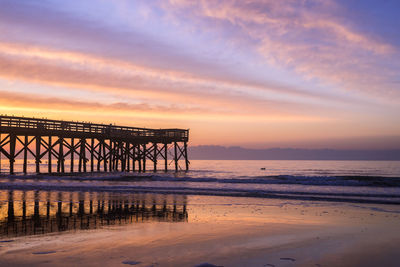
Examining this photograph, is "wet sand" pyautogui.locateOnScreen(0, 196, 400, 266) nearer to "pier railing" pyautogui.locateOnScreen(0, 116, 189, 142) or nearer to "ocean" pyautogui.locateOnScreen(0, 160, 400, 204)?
"ocean" pyautogui.locateOnScreen(0, 160, 400, 204)

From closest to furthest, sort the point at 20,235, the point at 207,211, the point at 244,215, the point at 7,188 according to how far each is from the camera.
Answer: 1. the point at 20,235
2. the point at 244,215
3. the point at 207,211
4. the point at 7,188

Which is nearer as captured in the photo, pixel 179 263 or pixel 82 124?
pixel 179 263

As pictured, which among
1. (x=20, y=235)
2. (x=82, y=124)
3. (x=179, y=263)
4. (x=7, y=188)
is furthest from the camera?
(x=82, y=124)

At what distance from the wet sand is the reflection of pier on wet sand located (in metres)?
0.72

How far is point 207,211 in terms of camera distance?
1290 centimetres

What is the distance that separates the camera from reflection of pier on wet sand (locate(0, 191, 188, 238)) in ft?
31.3

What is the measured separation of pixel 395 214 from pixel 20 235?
11941 mm

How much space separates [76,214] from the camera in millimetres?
11820

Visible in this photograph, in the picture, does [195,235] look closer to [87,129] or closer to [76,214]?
[76,214]

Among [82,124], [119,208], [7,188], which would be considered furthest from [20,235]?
[82,124]

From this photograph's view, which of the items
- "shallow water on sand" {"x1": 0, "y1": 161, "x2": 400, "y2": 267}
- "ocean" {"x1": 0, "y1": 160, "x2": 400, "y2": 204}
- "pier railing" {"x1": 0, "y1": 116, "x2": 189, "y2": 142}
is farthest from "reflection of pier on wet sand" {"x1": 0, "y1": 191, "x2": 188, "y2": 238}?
"pier railing" {"x1": 0, "y1": 116, "x2": 189, "y2": 142}

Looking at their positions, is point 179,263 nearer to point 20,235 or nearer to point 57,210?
point 20,235

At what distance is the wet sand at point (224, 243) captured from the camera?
6410 millimetres

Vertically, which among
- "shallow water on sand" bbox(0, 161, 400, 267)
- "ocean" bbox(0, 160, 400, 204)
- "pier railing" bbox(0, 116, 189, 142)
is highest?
"pier railing" bbox(0, 116, 189, 142)
